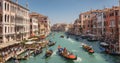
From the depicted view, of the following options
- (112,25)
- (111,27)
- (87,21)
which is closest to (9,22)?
(112,25)

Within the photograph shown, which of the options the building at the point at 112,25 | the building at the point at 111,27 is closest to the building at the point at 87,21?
the building at the point at 111,27

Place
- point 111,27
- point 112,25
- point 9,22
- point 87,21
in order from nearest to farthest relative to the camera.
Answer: point 9,22, point 112,25, point 111,27, point 87,21

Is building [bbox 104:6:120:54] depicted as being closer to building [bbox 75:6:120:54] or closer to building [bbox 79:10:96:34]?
building [bbox 75:6:120:54]

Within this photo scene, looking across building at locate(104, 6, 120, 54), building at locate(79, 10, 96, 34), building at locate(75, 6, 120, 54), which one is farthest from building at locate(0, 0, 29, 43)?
building at locate(79, 10, 96, 34)

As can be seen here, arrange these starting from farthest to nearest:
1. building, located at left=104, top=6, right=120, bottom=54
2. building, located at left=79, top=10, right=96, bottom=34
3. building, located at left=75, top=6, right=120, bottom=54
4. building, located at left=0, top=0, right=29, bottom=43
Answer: building, located at left=79, top=10, right=96, bottom=34 < building, located at left=104, top=6, right=120, bottom=54 < building, located at left=75, top=6, right=120, bottom=54 < building, located at left=0, top=0, right=29, bottom=43

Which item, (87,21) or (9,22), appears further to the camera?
(87,21)

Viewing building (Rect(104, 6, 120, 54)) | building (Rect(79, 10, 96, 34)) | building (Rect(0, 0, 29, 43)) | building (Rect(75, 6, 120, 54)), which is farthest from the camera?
building (Rect(79, 10, 96, 34))

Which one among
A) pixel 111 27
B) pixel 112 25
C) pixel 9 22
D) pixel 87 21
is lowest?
pixel 111 27

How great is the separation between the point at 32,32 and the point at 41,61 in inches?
1271

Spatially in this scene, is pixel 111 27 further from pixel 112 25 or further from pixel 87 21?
pixel 87 21

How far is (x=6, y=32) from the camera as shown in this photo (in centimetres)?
3331

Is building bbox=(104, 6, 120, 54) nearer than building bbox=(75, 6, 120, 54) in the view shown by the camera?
No

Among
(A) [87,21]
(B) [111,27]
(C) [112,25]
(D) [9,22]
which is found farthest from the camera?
(A) [87,21]

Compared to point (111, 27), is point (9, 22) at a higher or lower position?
higher
